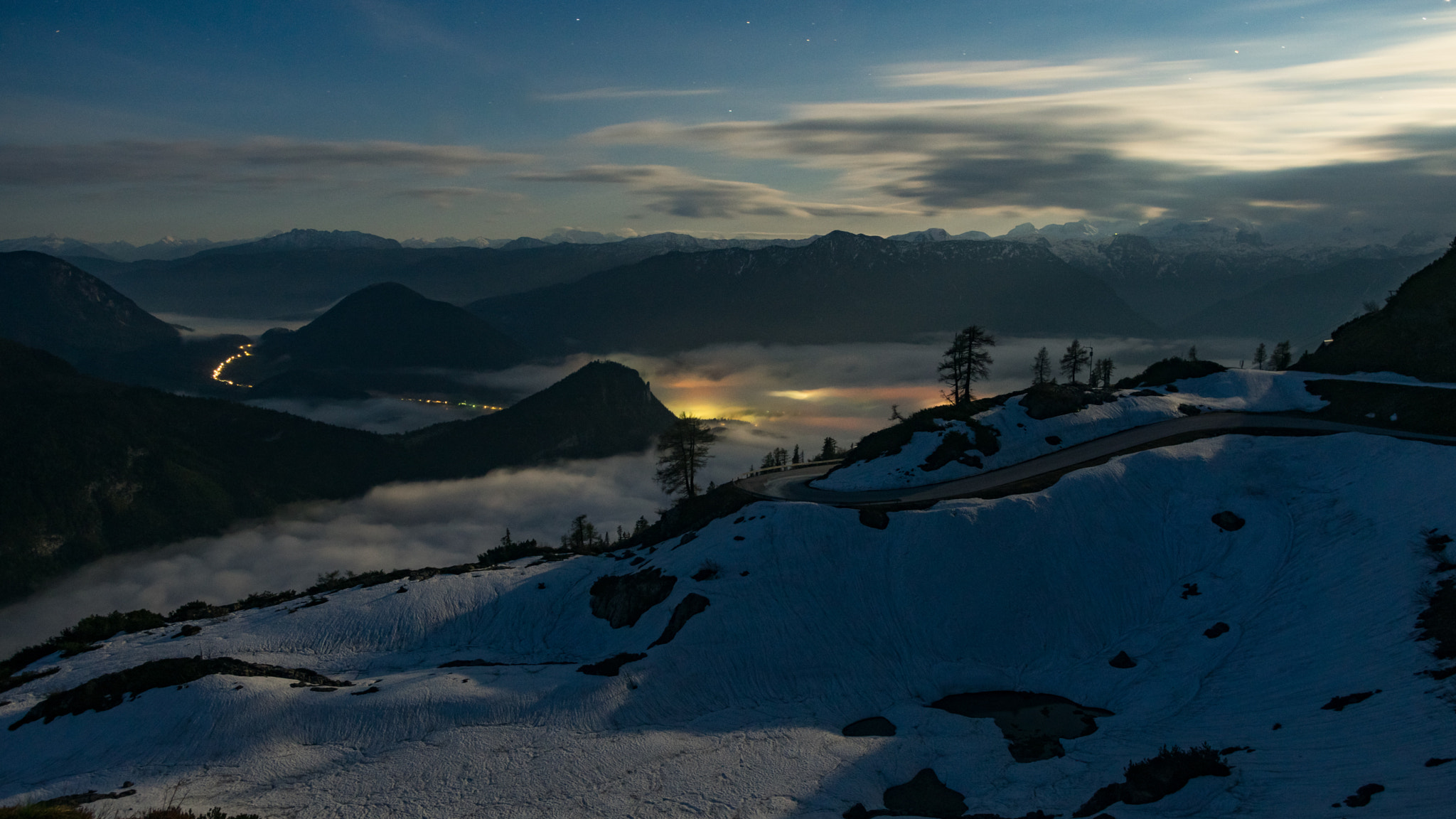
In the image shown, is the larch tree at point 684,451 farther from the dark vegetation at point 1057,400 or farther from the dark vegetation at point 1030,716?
the dark vegetation at point 1030,716

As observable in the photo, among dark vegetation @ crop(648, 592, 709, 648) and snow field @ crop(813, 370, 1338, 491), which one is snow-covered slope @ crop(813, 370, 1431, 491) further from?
dark vegetation @ crop(648, 592, 709, 648)

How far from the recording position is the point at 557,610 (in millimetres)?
65750

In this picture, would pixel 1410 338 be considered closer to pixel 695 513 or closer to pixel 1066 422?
pixel 1066 422

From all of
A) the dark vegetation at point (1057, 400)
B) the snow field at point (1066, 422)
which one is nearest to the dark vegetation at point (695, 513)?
the snow field at point (1066, 422)

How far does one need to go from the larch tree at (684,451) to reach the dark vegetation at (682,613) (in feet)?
83.4

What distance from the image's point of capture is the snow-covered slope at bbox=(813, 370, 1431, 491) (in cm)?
7469

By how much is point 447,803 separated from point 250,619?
125 ft

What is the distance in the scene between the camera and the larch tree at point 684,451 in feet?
278

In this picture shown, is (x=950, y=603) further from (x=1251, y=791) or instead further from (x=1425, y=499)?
(x=1425, y=499)

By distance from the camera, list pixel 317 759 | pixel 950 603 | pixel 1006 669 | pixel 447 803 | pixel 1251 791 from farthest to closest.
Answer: pixel 950 603 → pixel 1006 669 → pixel 317 759 → pixel 447 803 → pixel 1251 791

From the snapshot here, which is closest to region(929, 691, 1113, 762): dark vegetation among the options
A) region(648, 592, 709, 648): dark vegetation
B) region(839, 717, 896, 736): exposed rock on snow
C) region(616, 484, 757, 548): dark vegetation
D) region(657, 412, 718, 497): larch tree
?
region(839, 717, 896, 736): exposed rock on snow

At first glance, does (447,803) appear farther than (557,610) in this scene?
No

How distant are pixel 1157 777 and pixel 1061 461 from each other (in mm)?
41109

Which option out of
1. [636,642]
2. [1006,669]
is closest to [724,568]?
[636,642]
